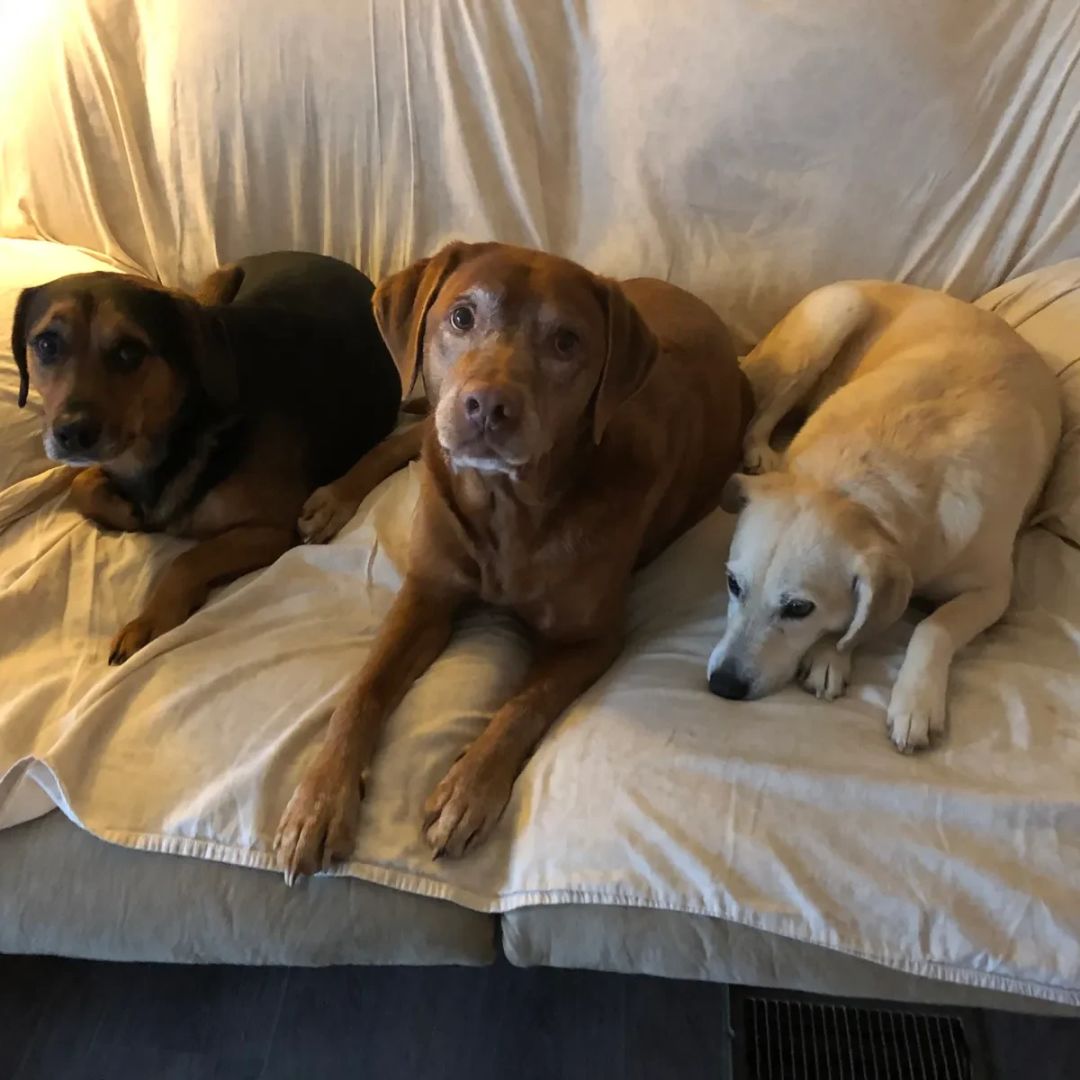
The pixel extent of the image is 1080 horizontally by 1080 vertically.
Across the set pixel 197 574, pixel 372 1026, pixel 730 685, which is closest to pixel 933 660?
pixel 730 685

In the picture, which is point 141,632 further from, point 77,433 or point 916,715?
point 916,715

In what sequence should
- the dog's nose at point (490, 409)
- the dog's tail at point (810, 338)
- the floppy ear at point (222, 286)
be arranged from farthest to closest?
the floppy ear at point (222, 286) → the dog's tail at point (810, 338) → the dog's nose at point (490, 409)

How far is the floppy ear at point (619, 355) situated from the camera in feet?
5.72

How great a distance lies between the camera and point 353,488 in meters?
2.29

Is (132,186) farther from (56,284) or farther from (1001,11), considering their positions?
(1001,11)

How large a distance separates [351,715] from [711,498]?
3.33 ft

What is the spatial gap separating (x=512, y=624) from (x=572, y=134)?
131cm

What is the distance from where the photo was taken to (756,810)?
153 centimetres

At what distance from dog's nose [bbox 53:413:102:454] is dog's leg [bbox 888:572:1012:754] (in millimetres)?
1482

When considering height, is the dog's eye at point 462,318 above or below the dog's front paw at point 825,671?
above

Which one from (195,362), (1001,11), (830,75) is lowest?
(195,362)

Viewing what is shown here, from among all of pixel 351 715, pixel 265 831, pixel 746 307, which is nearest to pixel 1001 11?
pixel 746 307

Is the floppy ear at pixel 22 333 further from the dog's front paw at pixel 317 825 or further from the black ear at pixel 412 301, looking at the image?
the dog's front paw at pixel 317 825

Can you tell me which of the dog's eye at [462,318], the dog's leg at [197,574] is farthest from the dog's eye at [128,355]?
the dog's eye at [462,318]
